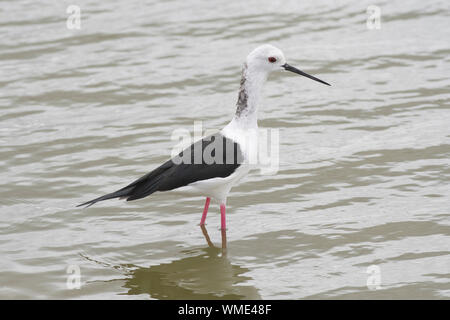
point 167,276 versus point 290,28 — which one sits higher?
point 290,28

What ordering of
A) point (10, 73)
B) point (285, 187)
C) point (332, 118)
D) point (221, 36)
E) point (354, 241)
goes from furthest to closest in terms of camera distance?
point (221, 36)
point (10, 73)
point (332, 118)
point (285, 187)
point (354, 241)

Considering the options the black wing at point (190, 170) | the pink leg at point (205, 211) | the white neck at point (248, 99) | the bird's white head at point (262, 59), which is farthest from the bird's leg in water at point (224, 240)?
the bird's white head at point (262, 59)

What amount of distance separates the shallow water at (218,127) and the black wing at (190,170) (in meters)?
0.61

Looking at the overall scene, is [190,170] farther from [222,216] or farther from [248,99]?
[248,99]

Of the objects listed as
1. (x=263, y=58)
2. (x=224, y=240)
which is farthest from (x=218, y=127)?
(x=224, y=240)

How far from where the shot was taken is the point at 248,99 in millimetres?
8109

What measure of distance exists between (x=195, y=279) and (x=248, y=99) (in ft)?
6.13

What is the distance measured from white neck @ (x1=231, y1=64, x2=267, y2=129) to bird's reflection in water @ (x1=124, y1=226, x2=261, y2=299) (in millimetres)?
1295

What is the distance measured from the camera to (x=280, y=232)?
8.21 metres

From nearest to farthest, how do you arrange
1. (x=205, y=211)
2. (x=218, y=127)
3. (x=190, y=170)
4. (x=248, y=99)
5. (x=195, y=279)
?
(x=195, y=279)
(x=190, y=170)
(x=248, y=99)
(x=205, y=211)
(x=218, y=127)

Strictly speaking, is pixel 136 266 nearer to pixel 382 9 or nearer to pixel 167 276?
pixel 167 276

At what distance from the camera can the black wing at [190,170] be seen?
775cm
